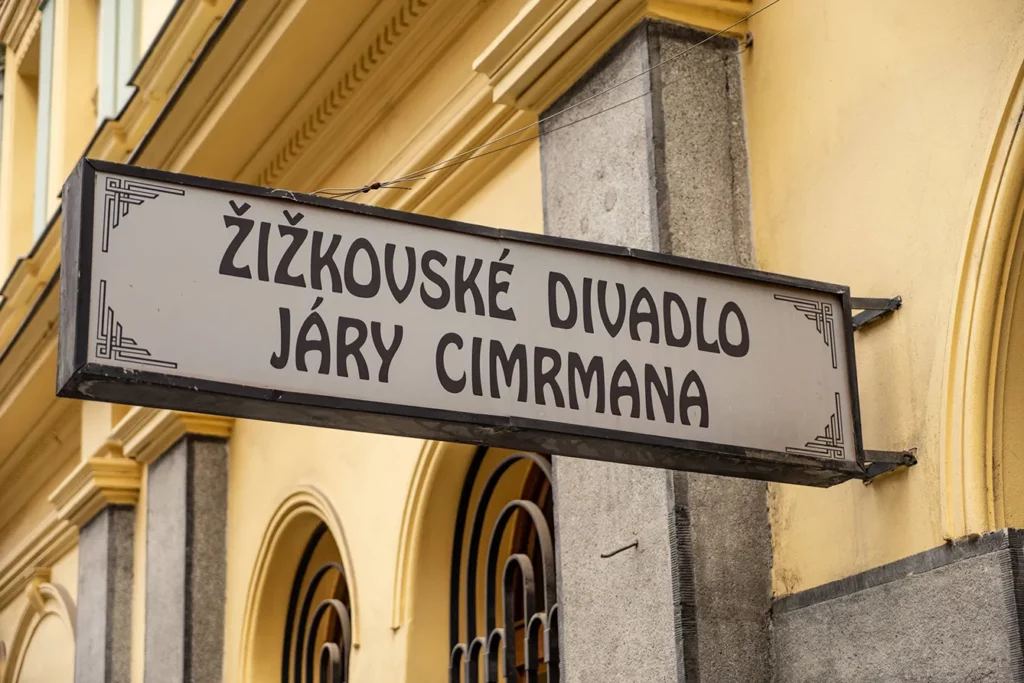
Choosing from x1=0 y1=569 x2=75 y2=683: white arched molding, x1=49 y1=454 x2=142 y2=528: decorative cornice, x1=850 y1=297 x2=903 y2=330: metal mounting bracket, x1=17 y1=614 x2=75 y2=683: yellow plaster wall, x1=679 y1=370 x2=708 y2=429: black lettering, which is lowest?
x1=679 y1=370 x2=708 y2=429: black lettering

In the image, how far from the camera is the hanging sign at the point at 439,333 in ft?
12.4

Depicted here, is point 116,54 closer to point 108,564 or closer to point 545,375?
point 108,564

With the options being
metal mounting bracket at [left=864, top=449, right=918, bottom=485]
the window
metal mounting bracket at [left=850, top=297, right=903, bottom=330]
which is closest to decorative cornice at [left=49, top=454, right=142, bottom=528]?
the window

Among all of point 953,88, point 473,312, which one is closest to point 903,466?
point 953,88

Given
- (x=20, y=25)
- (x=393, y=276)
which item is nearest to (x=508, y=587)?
(x=393, y=276)

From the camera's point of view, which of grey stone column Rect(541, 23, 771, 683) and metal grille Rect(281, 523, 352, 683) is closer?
grey stone column Rect(541, 23, 771, 683)

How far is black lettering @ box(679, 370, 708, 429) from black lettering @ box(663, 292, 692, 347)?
9 centimetres

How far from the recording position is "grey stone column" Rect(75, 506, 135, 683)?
11.0 m

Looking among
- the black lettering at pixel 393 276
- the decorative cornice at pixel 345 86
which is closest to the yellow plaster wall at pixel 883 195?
the black lettering at pixel 393 276

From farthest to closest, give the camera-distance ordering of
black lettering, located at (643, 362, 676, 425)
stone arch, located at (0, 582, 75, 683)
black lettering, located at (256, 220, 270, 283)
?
stone arch, located at (0, 582, 75, 683)
black lettering, located at (643, 362, 676, 425)
black lettering, located at (256, 220, 270, 283)

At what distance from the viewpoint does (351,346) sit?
3.91 metres

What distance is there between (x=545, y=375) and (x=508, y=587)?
2881 millimetres

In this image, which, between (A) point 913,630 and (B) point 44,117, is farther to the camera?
(B) point 44,117

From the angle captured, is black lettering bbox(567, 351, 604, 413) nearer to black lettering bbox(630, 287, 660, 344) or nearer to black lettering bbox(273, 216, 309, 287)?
black lettering bbox(630, 287, 660, 344)
